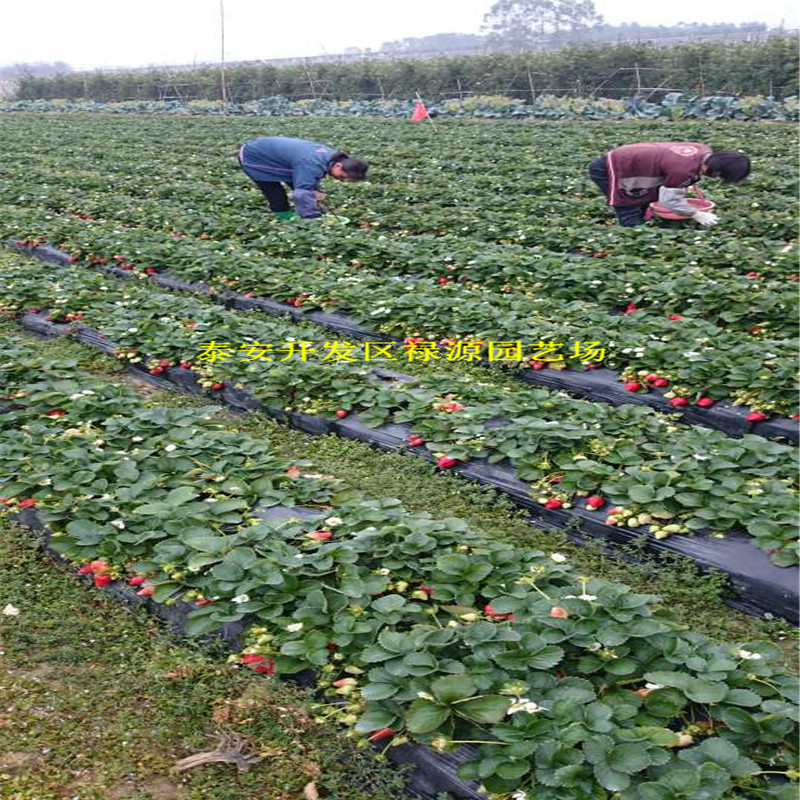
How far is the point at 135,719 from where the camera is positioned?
9.71 ft

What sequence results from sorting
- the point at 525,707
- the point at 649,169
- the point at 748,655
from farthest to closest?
the point at 649,169, the point at 748,655, the point at 525,707

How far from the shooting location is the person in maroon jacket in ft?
25.3

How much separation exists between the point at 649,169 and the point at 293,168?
3.87 metres

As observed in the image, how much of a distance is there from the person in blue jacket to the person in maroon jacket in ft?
8.66

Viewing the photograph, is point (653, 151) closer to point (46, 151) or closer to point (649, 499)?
point (649, 499)

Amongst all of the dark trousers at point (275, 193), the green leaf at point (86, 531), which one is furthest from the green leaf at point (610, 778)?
the dark trousers at point (275, 193)

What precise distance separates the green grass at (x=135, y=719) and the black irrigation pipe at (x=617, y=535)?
→ 65.2 inches

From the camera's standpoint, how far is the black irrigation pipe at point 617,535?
342 cm

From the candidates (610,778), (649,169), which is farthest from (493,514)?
(649,169)

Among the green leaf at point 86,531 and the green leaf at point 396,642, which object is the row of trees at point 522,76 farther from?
the green leaf at point 396,642

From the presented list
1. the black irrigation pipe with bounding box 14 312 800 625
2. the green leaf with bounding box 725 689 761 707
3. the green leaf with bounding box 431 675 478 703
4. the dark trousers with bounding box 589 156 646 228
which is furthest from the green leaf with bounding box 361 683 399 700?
the dark trousers with bounding box 589 156 646 228

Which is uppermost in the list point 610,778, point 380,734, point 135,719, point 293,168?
point 293,168

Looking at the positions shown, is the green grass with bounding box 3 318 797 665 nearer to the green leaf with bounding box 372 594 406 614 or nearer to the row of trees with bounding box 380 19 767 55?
the green leaf with bounding box 372 594 406 614

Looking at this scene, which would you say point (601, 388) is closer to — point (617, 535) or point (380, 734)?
point (617, 535)
